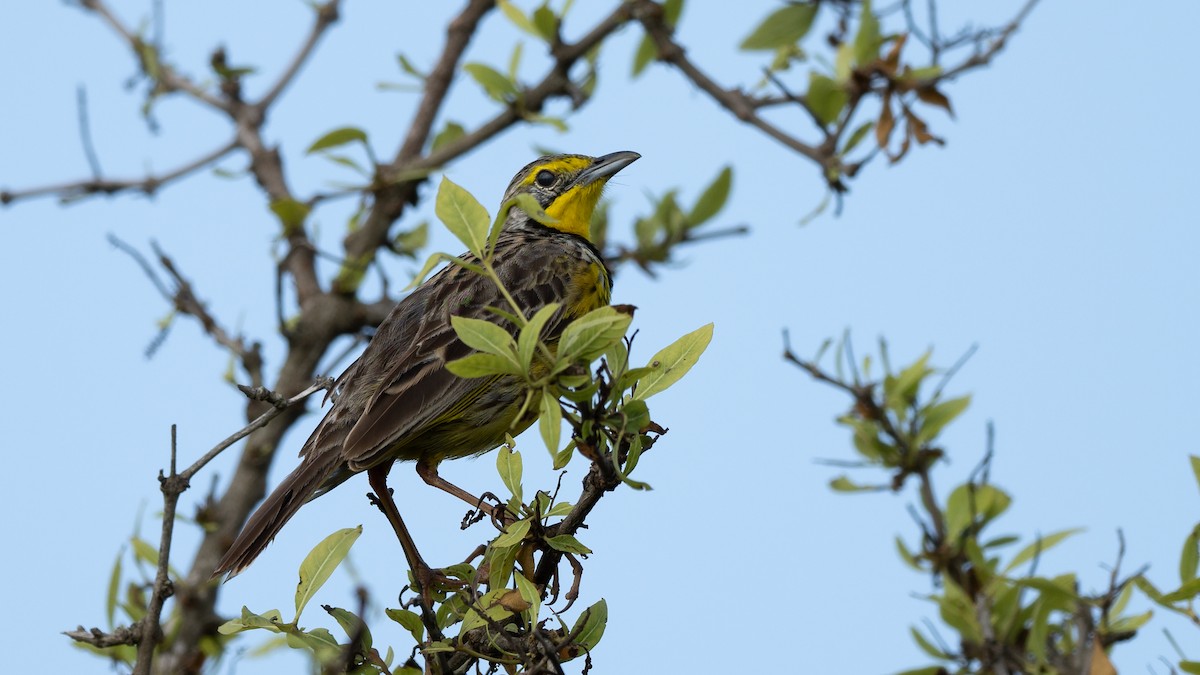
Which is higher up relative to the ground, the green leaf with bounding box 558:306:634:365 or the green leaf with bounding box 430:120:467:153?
the green leaf with bounding box 430:120:467:153

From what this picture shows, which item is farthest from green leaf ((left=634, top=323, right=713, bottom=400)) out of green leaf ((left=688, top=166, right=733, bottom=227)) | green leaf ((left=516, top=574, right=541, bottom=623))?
green leaf ((left=688, top=166, right=733, bottom=227))

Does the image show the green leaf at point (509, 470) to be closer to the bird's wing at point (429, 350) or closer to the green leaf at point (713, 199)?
the bird's wing at point (429, 350)

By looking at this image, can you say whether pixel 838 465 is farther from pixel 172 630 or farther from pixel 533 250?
pixel 172 630

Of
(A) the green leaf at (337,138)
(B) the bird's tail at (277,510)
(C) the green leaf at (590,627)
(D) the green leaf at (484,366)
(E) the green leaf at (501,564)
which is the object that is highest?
(A) the green leaf at (337,138)

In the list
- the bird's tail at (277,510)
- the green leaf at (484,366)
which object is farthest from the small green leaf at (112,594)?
the green leaf at (484,366)

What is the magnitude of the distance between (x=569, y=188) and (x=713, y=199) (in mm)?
895

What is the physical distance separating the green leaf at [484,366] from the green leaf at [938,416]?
1820 millimetres

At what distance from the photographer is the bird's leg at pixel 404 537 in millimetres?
4223

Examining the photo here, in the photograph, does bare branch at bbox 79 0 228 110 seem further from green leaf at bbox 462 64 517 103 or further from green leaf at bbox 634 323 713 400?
green leaf at bbox 634 323 713 400

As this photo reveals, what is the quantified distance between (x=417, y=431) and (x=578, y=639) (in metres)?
1.68

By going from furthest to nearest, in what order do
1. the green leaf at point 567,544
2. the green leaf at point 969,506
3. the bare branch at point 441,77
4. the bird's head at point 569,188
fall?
the bare branch at point 441,77 < the bird's head at point 569,188 < the green leaf at point 969,506 < the green leaf at point 567,544

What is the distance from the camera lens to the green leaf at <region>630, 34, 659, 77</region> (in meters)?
6.67

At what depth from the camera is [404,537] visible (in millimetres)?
5086

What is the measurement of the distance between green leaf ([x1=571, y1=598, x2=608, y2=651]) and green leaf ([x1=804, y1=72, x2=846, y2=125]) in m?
2.39
